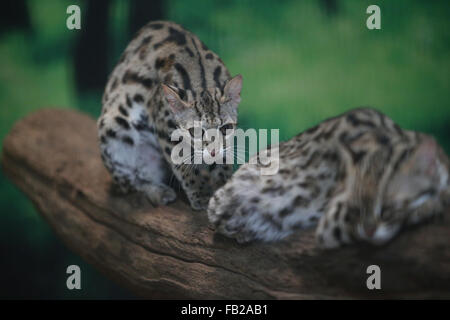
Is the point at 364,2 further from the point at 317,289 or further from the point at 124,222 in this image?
the point at 124,222

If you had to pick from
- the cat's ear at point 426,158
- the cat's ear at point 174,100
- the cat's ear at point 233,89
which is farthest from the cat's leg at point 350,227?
the cat's ear at point 174,100

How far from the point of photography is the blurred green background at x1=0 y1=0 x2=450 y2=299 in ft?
9.69

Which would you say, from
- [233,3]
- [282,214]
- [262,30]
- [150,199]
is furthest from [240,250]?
[233,3]

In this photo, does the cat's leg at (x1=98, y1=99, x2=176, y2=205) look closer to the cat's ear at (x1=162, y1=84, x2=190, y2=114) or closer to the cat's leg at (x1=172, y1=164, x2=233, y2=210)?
the cat's leg at (x1=172, y1=164, x2=233, y2=210)

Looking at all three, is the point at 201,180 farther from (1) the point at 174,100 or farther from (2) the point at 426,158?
(2) the point at 426,158

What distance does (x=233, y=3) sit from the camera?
3.46 m

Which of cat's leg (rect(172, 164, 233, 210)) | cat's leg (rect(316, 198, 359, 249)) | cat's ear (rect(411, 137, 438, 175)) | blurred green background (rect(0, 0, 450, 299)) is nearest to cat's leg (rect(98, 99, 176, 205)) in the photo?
cat's leg (rect(172, 164, 233, 210))

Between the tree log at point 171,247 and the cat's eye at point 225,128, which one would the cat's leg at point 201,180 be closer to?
the tree log at point 171,247

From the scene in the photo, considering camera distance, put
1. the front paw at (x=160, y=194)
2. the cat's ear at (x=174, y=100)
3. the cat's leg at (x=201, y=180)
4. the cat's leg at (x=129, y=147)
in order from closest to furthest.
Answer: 1. the cat's ear at (x=174, y=100)
2. the cat's leg at (x=201, y=180)
3. the front paw at (x=160, y=194)
4. the cat's leg at (x=129, y=147)

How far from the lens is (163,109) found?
131 inches

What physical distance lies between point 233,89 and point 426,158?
1.25 meters

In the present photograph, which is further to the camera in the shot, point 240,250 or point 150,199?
point 150,199

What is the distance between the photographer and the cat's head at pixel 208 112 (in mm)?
2992
